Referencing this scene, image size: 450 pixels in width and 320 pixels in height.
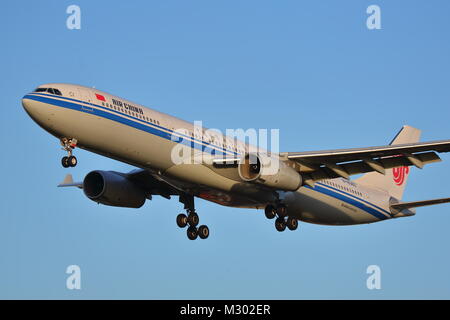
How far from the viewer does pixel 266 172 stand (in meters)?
40.8

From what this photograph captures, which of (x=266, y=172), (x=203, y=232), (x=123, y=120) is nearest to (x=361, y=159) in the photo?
(x=266, y=172)

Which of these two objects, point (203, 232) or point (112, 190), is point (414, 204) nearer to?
point (203, 232)

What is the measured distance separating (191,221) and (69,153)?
421 inches

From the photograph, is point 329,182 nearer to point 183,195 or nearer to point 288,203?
point 288,203

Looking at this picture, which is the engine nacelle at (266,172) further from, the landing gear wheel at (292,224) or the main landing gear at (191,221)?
the main landing gear at (191,221)

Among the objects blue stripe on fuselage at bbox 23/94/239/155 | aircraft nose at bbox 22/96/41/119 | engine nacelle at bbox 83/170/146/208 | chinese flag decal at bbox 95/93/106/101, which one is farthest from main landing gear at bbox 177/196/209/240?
aircraft nose at bbox 22/96/41/119

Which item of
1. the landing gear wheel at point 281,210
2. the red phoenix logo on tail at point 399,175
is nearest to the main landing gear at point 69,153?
the landing gear wheel at point 281,210

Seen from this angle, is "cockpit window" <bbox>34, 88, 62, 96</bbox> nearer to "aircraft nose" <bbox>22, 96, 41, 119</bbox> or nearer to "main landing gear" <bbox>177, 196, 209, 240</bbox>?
"aircraft nose" <bbox>22, 96, 41, 119</bbox>

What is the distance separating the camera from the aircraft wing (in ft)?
131

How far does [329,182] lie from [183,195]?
337 inches
